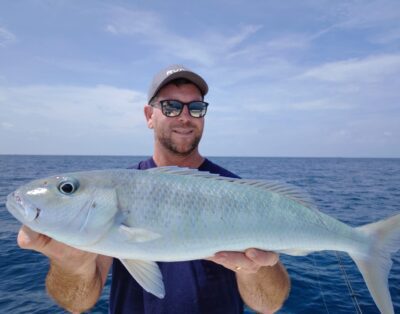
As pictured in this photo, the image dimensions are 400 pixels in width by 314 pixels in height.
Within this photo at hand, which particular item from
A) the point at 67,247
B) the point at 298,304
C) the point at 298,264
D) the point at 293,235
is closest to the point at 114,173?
the point at 67,247

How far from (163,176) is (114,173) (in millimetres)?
490

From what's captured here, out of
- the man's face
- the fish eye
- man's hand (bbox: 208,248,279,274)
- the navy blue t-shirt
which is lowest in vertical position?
the navy blue t-shirt

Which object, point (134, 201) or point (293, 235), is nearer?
point (134, 201)

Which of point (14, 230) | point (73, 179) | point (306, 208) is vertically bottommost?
point (14, 230)

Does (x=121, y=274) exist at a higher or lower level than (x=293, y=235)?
lower

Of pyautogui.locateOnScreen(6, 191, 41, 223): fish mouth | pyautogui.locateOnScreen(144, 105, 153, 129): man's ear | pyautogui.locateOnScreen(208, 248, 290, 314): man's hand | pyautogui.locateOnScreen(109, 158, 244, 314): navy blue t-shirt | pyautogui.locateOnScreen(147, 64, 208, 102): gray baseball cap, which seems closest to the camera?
pyautogui.locateOnScreen(6, 191, 41, 223): fish mouth

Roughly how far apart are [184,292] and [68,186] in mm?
1717

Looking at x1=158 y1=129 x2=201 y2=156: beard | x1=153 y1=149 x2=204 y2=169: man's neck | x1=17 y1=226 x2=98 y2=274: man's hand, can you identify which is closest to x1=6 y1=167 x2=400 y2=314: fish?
x1=17 y1=226 x2=98 y2=274: man's hand

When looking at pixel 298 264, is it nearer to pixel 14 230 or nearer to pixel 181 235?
pixel 181 235

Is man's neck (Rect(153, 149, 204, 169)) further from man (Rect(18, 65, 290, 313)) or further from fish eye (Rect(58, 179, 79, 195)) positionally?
fish eye (Rect(58, 179, 79, 195))

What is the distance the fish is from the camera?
2977 mm

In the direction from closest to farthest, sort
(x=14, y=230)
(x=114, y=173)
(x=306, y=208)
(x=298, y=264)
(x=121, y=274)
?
(x=114, y=173) < (x=306, y=208) < (x=121, y=274) < (x=298, y=264) < (x=14, y=230)

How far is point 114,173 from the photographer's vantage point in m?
3.27

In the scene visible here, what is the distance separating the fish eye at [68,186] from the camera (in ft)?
10.2
